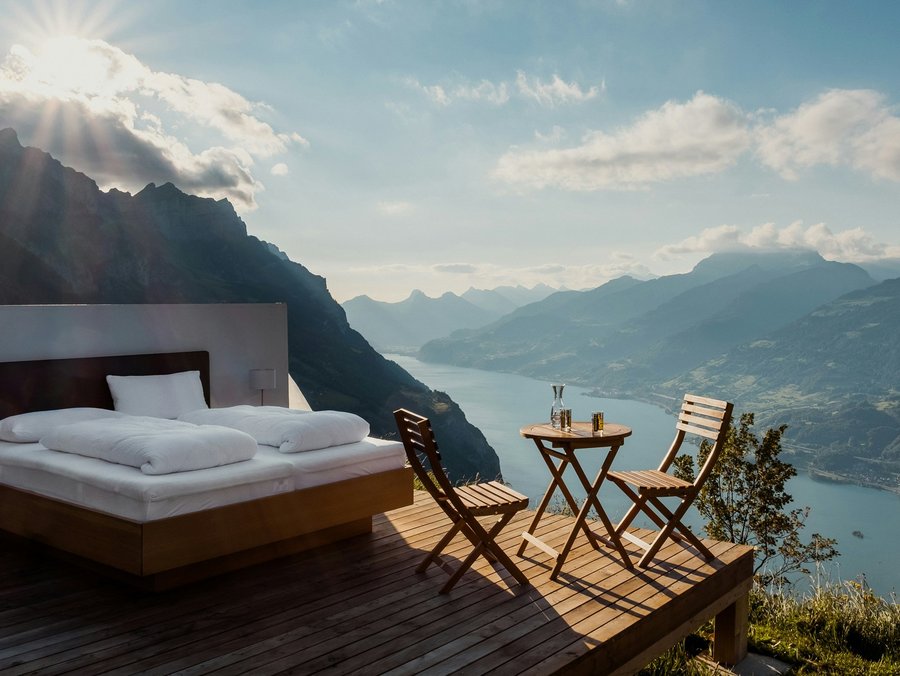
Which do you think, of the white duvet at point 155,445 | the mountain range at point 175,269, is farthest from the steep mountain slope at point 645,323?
the white duvet at point 155,445

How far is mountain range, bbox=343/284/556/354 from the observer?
5238 centimetres

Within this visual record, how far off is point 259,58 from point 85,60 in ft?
17.1

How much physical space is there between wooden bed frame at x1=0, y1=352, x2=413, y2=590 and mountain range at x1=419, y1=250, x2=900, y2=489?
36835 mm

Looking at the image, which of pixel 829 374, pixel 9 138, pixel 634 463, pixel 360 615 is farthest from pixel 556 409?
pixel 829 374

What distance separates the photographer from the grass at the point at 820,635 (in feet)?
14.2

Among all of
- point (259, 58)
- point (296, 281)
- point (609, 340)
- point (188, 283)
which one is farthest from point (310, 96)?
point (609, 340)

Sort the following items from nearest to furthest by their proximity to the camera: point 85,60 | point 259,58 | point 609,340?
point 259,58
point 85,60
point 609,340

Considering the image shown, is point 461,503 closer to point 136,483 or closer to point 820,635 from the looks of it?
point 136,483

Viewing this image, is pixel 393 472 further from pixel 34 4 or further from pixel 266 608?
pixel 34 4

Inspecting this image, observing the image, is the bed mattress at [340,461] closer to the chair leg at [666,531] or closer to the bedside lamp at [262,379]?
the chair leg at [666,531]

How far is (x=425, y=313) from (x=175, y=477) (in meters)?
61.9

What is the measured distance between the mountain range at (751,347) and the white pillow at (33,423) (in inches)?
1476

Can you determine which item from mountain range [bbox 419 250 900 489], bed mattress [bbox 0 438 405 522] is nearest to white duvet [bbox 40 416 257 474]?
bed mattress [bbox 0 438 405 522]

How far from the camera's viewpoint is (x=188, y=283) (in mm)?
35562
